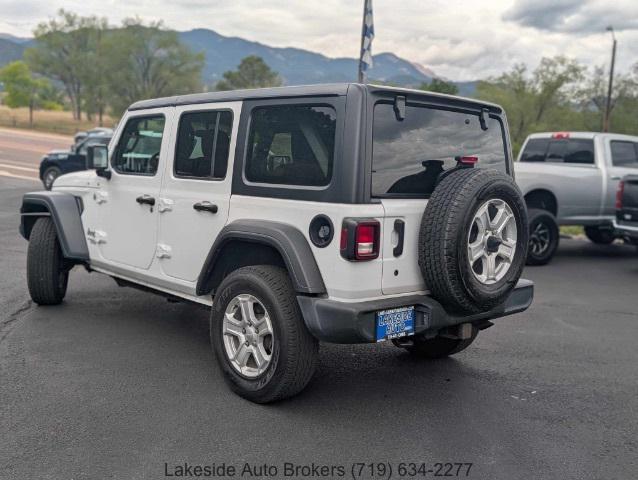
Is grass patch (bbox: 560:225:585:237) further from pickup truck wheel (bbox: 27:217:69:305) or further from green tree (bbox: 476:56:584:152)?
green tree (bbox: 476:56:584:152)

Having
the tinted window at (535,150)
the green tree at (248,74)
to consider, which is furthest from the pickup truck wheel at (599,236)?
the green tree at (248,74)

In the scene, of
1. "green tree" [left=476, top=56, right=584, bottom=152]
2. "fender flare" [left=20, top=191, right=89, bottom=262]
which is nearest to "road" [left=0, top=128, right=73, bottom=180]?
"fender flare" [left=20, top=191, right=89, bottom=262]

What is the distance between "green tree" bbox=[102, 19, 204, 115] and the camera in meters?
76.5

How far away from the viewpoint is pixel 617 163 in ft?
34.2

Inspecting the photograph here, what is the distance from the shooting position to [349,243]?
349cm

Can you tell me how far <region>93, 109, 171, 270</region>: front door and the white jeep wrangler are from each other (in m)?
0.20

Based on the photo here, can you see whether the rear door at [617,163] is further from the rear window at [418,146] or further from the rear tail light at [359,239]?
the rear tail light at [359,239]

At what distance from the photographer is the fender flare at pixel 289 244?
3617 millimetres

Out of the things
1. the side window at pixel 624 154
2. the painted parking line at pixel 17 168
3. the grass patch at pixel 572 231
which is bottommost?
the grass patch at pixel 572 231

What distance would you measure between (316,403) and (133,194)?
2317 millimetres

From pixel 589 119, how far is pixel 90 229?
44401 mm

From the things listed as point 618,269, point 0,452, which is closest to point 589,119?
point 618,269

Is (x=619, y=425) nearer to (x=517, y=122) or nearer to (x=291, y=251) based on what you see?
(x=291, y=251)

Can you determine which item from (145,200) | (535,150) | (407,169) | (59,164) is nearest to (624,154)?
(535,150)
